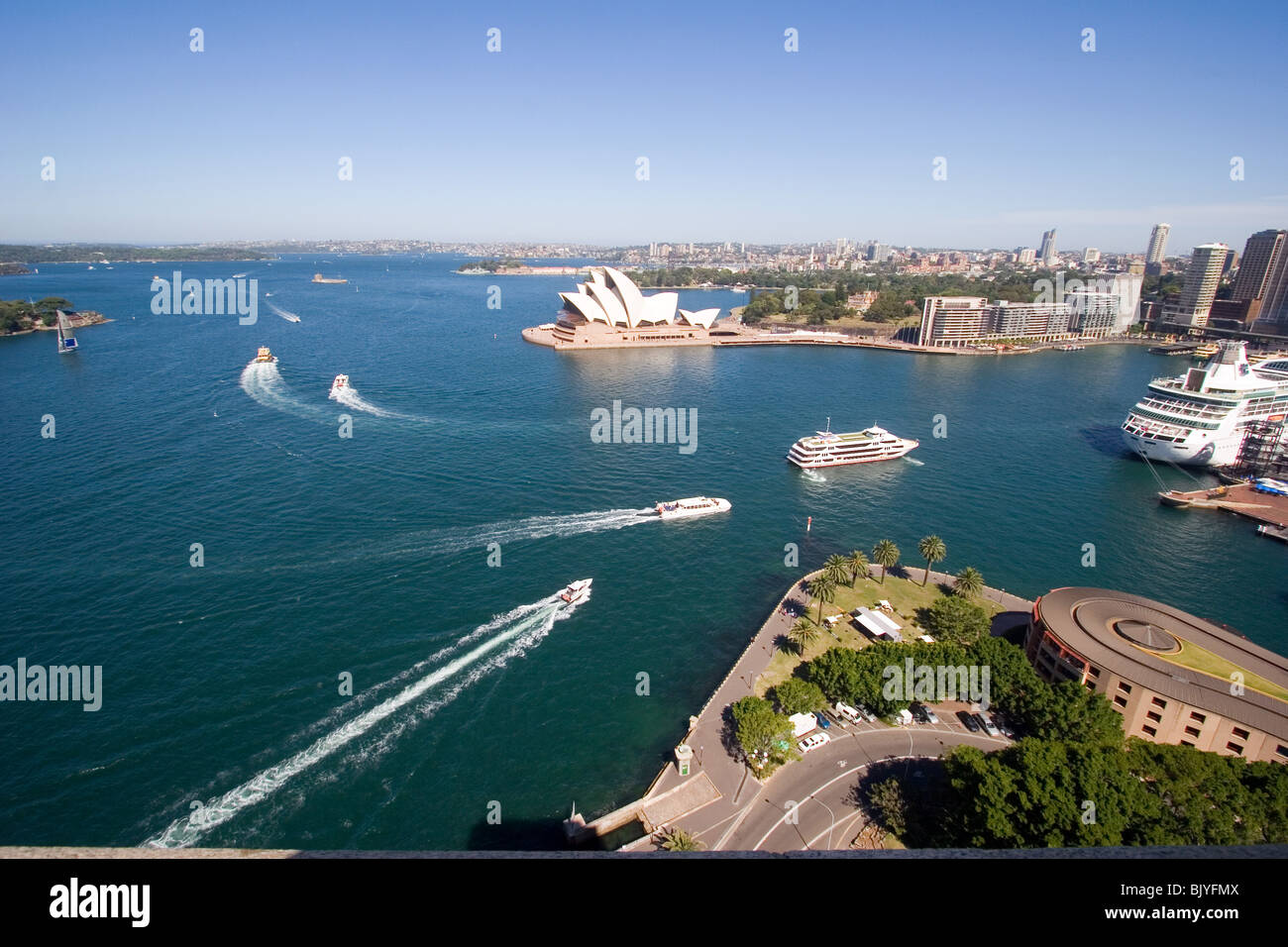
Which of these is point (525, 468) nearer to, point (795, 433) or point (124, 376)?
point (795, 433)

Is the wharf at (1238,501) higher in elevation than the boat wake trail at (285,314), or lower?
lower

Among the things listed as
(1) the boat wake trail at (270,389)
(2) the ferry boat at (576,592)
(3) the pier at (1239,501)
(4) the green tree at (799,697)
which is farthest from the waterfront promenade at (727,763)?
(1) the boat wake trail at (270,389)

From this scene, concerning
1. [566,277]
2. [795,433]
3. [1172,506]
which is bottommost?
[1172,506]

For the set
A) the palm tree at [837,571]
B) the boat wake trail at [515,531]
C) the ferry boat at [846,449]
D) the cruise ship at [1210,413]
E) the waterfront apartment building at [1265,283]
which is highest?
the waterfront apartment building at [1265,283]

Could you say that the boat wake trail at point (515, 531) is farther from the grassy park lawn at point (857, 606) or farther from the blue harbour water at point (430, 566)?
the grassy park lawn at point (857, 606)

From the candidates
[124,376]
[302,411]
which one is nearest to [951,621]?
[302,411]

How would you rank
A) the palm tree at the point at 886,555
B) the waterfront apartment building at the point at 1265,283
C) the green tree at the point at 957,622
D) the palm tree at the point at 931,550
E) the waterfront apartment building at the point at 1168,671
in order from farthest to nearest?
1. the waterfront apartment building at the point at 1265,283
2. the palm tree at the point at 886,555
3. the palm tree at the point at 931,550
4. the green tree at the point at 957,622
5. the waterfront apartment building at the point at 1168,671
